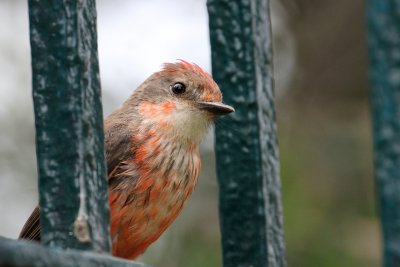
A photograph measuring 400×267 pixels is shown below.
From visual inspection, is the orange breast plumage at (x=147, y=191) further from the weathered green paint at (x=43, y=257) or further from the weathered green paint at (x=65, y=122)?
the weathered green paint at (x=43, y=257)

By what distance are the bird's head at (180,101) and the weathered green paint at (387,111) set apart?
8.94 ft

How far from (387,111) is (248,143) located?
57cm

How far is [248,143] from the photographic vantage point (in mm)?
2271

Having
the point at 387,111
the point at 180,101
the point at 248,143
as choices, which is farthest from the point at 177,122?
the point at 387,111

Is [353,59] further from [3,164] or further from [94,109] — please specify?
[94,109]

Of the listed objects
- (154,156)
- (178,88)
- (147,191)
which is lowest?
(147,191)

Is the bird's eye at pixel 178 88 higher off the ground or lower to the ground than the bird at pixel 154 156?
higher

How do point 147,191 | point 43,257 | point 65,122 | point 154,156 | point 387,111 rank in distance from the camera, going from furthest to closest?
point 154,156, point 147,191, point 65,122, point 387,111, point 43,257

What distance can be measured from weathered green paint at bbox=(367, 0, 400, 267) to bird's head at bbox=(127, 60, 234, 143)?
8.94 ft

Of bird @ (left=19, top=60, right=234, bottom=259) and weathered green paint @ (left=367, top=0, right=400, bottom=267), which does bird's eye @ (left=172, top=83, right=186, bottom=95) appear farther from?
weathered green paint @ (left=367, top=0, right=400, bottom=267)

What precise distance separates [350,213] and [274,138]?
9.98 ft

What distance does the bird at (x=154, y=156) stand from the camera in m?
4.27

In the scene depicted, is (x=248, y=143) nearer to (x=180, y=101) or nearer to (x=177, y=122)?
(x=177, y=122)

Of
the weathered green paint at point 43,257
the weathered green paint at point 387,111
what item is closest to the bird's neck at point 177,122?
the weathered green paint at point 43,257
